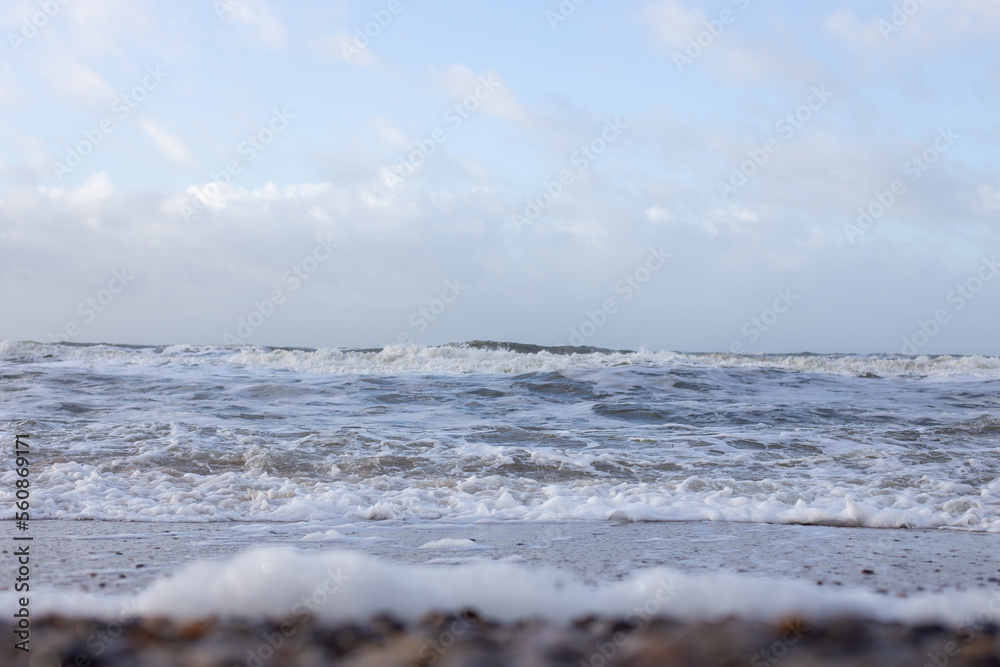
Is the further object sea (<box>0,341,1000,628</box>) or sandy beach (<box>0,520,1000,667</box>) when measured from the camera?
sea (<box>0,341,1000,628</box>)

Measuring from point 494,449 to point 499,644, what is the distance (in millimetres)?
4668

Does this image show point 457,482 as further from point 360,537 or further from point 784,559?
point 784,559

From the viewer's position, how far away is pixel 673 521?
14.4 ft

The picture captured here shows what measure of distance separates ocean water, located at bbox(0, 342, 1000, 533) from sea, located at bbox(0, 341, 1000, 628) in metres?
0.03

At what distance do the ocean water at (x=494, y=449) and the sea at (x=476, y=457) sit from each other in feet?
0.09

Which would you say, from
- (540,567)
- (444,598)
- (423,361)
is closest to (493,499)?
(540,567)

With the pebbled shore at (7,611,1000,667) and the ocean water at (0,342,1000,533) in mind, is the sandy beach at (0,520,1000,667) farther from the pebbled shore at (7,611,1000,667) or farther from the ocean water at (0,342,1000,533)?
the ocean water at (0,342,1000,533)

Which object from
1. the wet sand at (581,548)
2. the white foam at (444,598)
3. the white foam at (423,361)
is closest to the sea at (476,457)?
the white foam at (444,598)

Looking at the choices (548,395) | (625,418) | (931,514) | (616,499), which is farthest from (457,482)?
(548,395)

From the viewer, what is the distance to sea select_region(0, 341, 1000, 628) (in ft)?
14.4

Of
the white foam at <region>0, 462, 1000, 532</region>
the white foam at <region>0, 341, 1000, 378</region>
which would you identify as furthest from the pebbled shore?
the white foam at <region>0, 341, 1000, 378</region>

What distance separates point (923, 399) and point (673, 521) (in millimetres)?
9893

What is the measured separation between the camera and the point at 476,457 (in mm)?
6160

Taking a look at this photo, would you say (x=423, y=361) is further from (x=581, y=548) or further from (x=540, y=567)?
(x=540, y=567)
